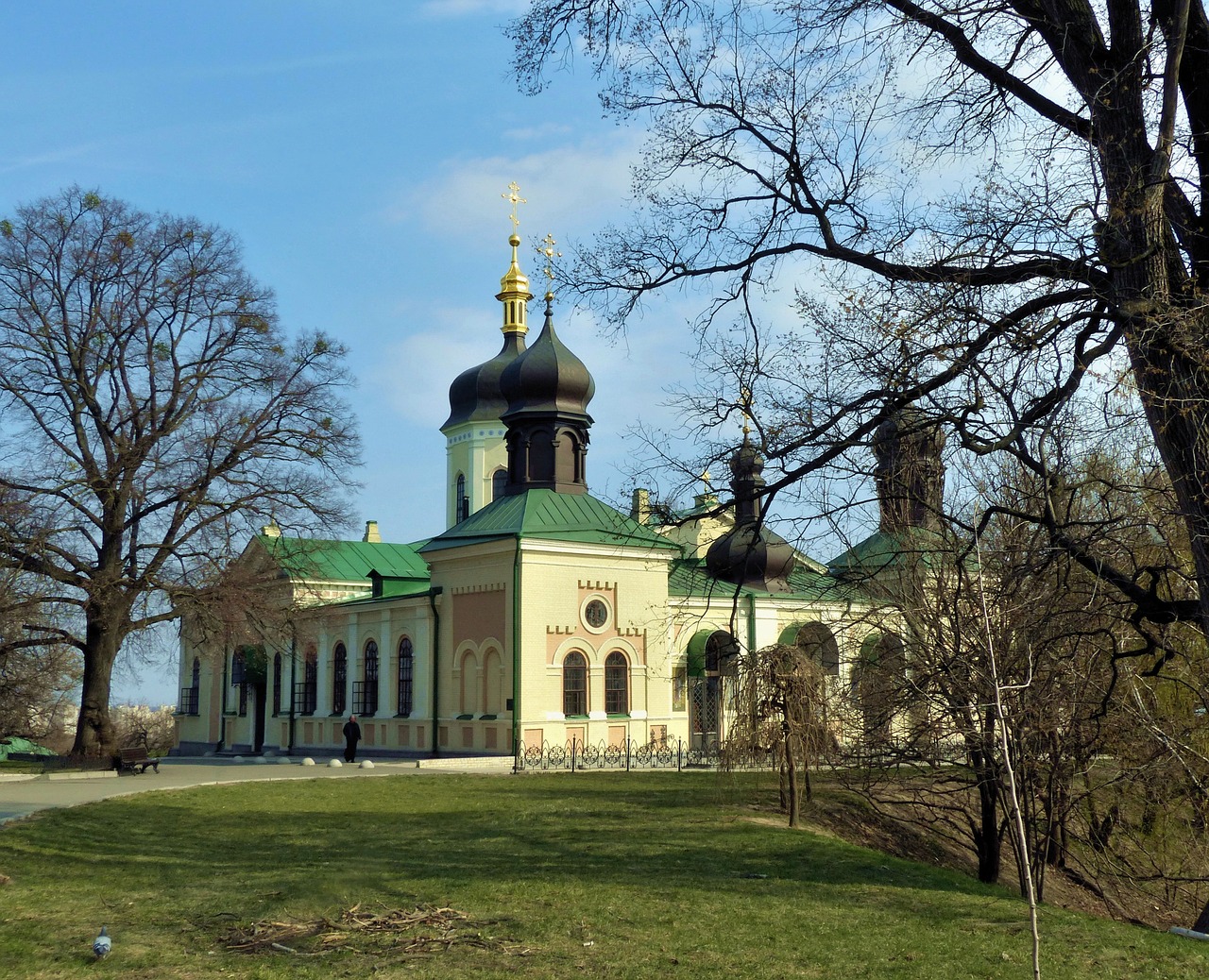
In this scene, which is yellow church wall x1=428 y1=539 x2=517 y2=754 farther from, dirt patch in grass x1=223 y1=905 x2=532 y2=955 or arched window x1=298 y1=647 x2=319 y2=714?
dirt patch in grass x1=223 y1=905 x2=532 y2=955

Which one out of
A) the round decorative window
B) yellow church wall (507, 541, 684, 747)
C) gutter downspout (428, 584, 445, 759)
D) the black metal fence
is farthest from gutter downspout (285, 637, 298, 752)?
the black metal fence

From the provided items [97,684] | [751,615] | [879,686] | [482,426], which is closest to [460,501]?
[482,426]

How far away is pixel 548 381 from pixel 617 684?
26.6 feet

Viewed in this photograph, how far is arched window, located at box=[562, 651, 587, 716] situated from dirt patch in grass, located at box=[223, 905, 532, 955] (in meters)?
19.2

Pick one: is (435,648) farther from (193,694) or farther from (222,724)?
(193,694)

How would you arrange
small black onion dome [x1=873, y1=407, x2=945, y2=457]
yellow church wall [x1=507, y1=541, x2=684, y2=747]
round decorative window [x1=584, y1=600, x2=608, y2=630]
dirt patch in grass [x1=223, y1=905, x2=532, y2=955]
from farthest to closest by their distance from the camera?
round decorative window [x1=584, y1=600, x2=608, y2=630]
yellow church wall [x1=507, y1=541, x2=684, y2=747]
small black onion dome [x1=873, y1=407, x2=945, y2=457]
dirt patch in grass [x1=223, y1=905, x2=532, y2=955]

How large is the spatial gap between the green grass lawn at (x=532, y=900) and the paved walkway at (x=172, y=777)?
280cm

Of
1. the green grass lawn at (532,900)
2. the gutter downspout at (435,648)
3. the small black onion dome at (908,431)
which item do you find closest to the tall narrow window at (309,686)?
the gutter downspout at (435,648)

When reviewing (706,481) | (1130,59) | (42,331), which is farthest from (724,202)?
(42,331)

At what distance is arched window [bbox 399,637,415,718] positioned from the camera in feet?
104

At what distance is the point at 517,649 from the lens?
27719 mm

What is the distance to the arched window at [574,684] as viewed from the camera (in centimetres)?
2845

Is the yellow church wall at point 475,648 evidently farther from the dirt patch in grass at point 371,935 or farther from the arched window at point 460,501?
the dirt patch in grass at point 371,935

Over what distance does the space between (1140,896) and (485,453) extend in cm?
3170
